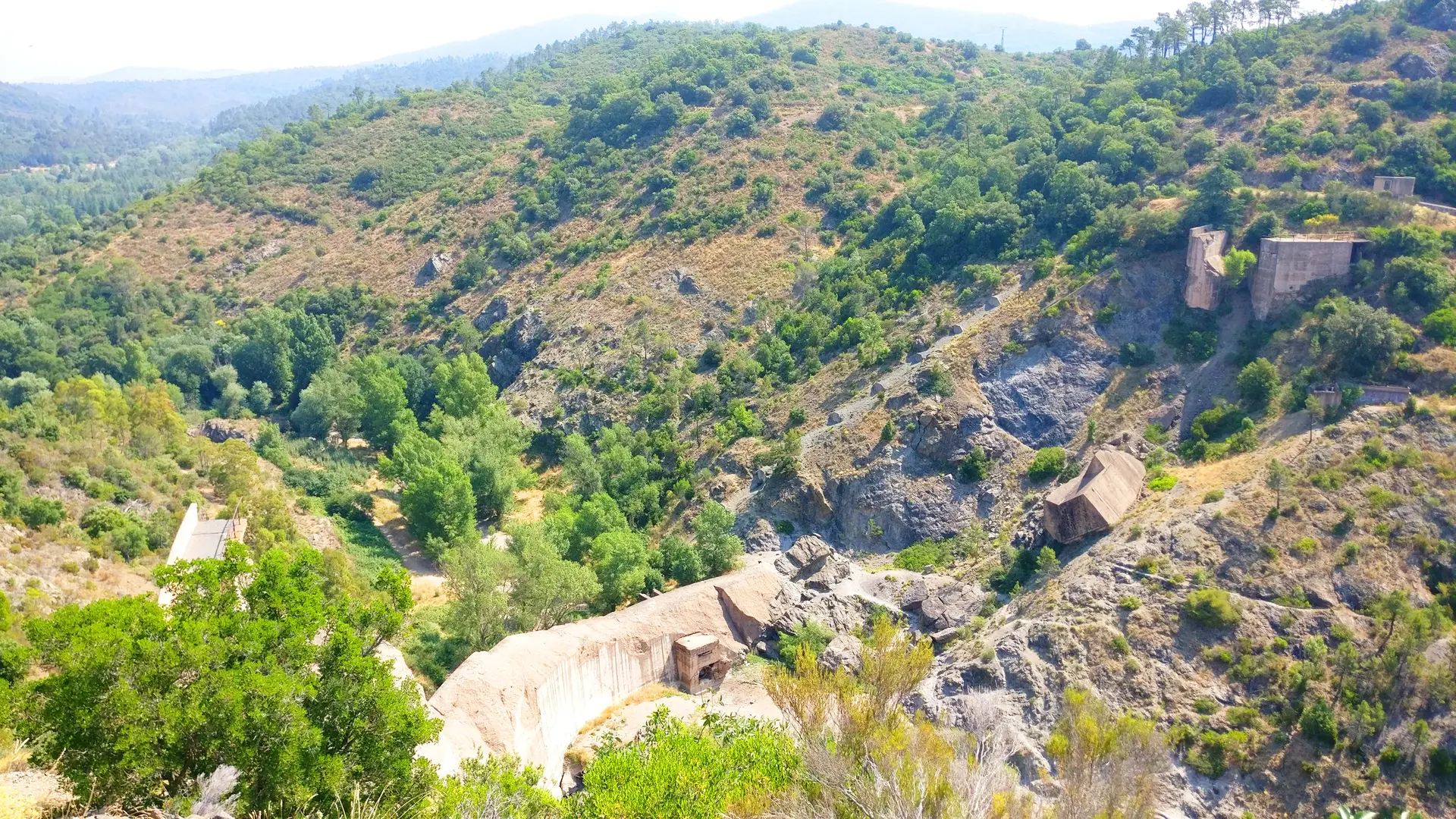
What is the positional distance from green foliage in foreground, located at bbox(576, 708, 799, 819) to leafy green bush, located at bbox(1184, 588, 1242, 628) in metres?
13.8

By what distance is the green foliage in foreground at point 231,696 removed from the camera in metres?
14.4

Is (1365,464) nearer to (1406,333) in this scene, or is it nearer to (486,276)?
(1406,333)

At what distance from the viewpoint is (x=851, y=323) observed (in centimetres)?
4600

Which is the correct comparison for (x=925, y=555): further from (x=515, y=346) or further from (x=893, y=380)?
(x=515, y=346)

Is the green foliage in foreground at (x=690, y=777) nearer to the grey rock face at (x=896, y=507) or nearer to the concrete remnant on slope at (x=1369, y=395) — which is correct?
the grey rock face at (x=896, y=507)

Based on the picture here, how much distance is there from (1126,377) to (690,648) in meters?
21.1

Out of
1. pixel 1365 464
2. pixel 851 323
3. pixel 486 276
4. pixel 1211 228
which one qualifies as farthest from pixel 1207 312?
pixel 486 276

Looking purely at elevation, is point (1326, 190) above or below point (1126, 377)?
above

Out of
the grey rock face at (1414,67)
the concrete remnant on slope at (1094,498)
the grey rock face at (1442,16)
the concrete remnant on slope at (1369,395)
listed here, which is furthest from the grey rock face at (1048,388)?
the grey rock face at (1442,16)

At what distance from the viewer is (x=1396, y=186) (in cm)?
4141

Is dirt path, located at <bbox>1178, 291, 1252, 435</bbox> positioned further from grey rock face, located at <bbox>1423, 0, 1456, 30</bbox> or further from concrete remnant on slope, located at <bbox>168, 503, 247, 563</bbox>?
concrete remnant on slope, located at <bbox>168, 503, 247, 563</bbox>

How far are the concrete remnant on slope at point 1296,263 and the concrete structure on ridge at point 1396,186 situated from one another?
→ 4.80 meters

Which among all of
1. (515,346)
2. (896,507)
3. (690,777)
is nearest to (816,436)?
(896,507)

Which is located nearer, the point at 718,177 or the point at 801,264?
the point at 801,264
